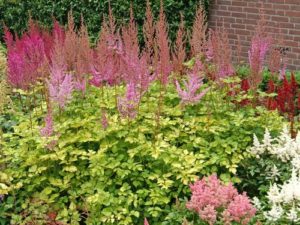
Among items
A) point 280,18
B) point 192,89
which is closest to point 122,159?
point 192,89

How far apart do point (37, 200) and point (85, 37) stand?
155 centimetres

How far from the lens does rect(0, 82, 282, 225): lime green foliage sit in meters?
4.69

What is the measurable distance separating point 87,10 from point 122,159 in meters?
7.16

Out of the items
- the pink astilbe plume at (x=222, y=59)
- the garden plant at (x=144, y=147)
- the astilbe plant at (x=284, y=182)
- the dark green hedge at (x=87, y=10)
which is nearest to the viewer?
the astilbe plant at (x=284, y=182)

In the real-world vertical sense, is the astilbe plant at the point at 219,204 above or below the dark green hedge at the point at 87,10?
below

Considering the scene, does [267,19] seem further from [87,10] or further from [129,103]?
[129,103]

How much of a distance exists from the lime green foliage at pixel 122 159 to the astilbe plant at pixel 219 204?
1.24ft

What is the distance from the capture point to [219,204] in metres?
4.12

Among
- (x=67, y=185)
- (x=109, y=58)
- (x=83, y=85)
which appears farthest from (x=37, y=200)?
(x=109, y=58)

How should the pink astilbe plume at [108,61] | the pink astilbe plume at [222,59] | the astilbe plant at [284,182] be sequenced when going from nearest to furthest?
the astilbe plant at [284,182]
the pink astilbe plume at [108,61]
the pink astilbe plume at [222,59]

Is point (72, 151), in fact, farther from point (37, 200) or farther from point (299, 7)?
point (299, 7)

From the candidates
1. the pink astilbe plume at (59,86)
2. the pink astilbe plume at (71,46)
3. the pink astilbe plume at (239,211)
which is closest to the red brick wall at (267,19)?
the pink astilbe plume at (71,46)

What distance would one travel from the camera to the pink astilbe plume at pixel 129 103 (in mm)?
4801

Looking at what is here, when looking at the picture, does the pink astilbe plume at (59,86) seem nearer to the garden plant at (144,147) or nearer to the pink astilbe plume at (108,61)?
the garden plant at (144,147)
